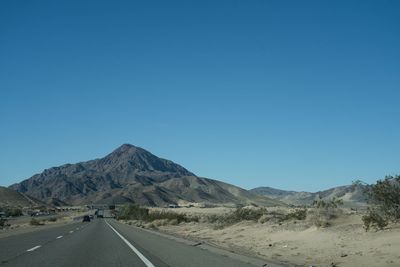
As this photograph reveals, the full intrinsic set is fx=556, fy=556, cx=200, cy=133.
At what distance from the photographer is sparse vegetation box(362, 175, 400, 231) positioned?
2186 centimetres

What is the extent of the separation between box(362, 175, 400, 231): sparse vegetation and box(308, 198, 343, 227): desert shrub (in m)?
3.29

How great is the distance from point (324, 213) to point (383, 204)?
19.0ft

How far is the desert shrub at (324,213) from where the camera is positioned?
26.8 meters

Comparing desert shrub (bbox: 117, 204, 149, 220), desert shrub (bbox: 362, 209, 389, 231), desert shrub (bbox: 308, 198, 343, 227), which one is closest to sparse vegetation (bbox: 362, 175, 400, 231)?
desert shrub (bbox: 362, 209, 389, 231)

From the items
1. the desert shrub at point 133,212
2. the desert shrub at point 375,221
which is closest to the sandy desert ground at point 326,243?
the desert shrub at point 375,221

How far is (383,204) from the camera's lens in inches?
896

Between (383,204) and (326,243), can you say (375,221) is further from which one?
(326,243)

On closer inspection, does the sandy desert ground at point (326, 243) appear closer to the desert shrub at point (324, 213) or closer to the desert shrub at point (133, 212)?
the desert shrub at point (324, 213)

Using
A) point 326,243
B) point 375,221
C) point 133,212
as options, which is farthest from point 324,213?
point 133,212

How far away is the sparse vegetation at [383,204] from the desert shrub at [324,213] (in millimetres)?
3286

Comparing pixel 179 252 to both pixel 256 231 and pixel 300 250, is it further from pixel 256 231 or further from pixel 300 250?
pixel 256 231

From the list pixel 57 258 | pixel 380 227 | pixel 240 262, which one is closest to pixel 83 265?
pixel 57 258

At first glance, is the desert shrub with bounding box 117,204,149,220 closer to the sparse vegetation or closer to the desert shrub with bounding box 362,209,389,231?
the sparse vegetation

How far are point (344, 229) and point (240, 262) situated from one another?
8234 millimetres
